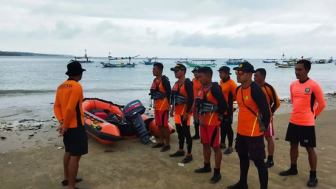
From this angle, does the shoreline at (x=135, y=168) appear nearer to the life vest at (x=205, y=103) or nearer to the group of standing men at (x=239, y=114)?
the group of standing men at (x=239, y=114)

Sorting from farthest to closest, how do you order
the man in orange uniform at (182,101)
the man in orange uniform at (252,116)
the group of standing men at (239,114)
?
the man in orange uniform at (182,101) → the group of standing men at (239,114) → the man in orange uniform at (252,116)

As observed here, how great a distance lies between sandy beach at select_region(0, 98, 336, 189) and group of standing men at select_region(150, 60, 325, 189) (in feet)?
0.73

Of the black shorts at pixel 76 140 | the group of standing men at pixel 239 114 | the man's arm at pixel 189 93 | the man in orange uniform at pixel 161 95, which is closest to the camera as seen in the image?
the group of standing men at pixel 239 114

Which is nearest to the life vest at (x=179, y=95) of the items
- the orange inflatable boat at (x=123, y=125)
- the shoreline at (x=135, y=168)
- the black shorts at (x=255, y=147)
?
the shoreline at (x=135, y=168)

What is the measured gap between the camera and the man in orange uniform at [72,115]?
3451 mm

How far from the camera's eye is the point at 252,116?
3.36 m

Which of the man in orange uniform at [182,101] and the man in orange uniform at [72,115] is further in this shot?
the man in orange uniform at [182,101]

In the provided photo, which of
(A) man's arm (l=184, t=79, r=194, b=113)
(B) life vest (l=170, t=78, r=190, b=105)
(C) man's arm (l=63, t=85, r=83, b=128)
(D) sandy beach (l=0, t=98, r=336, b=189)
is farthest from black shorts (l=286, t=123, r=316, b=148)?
(C) man's arm (l=63, t=85, r=83, b=128)

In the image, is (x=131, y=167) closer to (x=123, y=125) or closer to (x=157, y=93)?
(x=157, y=93)

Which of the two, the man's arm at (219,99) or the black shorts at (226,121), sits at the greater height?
the man's arm at (219,99)

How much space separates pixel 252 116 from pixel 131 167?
2.54 metres

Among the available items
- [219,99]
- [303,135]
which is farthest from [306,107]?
[219,99]

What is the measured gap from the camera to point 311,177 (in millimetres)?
4027

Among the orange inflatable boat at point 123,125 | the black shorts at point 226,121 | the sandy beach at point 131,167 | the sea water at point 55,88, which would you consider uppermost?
the black shorts at point 226,121
